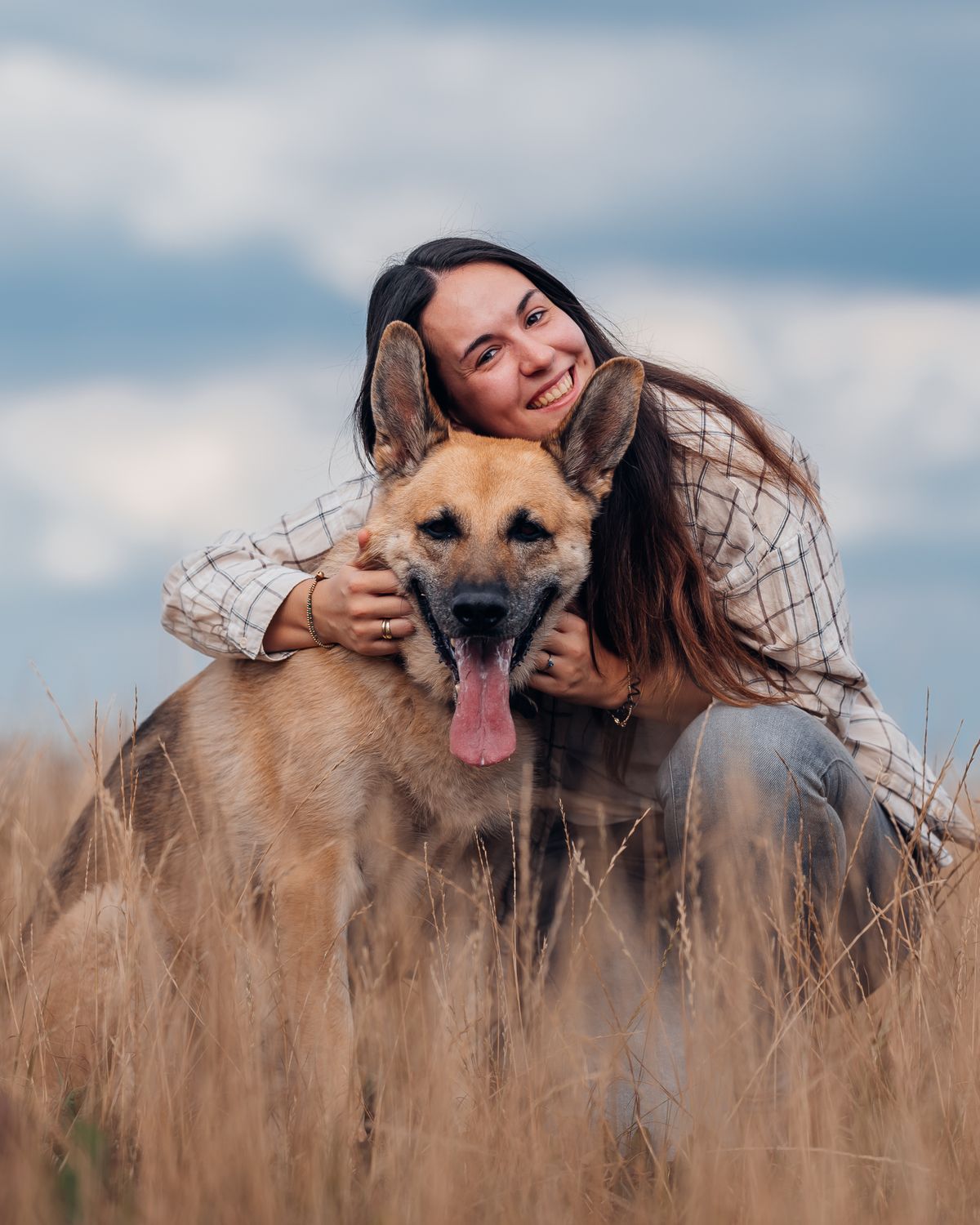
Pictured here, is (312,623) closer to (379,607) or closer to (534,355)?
(379,607)

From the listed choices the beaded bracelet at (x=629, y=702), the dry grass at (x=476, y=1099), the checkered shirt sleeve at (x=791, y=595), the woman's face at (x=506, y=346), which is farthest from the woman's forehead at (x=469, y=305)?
the dry grass at (x=476, y=1099)

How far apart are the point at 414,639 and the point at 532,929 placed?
3.01 feet

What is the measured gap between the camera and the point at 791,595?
10.9 ft

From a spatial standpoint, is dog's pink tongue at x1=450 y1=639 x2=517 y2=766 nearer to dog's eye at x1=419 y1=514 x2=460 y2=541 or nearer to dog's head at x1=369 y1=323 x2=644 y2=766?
dog's head at x1=369 y1=323 x2=644 y2=766

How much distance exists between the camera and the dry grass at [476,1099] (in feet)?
6.73

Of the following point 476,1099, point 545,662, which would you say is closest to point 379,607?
point 545,662

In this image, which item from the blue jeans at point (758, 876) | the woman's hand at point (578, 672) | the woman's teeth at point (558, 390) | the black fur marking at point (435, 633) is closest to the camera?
the blue jeans at point (758, 876)

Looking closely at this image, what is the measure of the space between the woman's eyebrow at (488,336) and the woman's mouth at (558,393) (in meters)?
0.24

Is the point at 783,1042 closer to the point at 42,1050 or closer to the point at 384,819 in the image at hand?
the point at 384,819

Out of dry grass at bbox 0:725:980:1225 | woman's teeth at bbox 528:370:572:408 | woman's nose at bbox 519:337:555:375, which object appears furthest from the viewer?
woman's teeth at bbox 528:370:572:408

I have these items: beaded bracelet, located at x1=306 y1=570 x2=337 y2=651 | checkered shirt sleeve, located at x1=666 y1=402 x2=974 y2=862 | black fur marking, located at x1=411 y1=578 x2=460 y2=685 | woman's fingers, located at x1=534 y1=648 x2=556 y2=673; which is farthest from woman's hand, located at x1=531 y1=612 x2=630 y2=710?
beaded bracelet, located at x1=306 y1=570 x2=337 y2=651

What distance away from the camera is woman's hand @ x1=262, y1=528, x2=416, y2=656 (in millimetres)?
3215

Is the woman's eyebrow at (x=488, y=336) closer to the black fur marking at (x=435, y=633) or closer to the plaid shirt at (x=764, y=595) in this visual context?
the plaid shirt at (x=764, y=595)

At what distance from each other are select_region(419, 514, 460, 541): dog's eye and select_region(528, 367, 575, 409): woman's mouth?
0.72m
